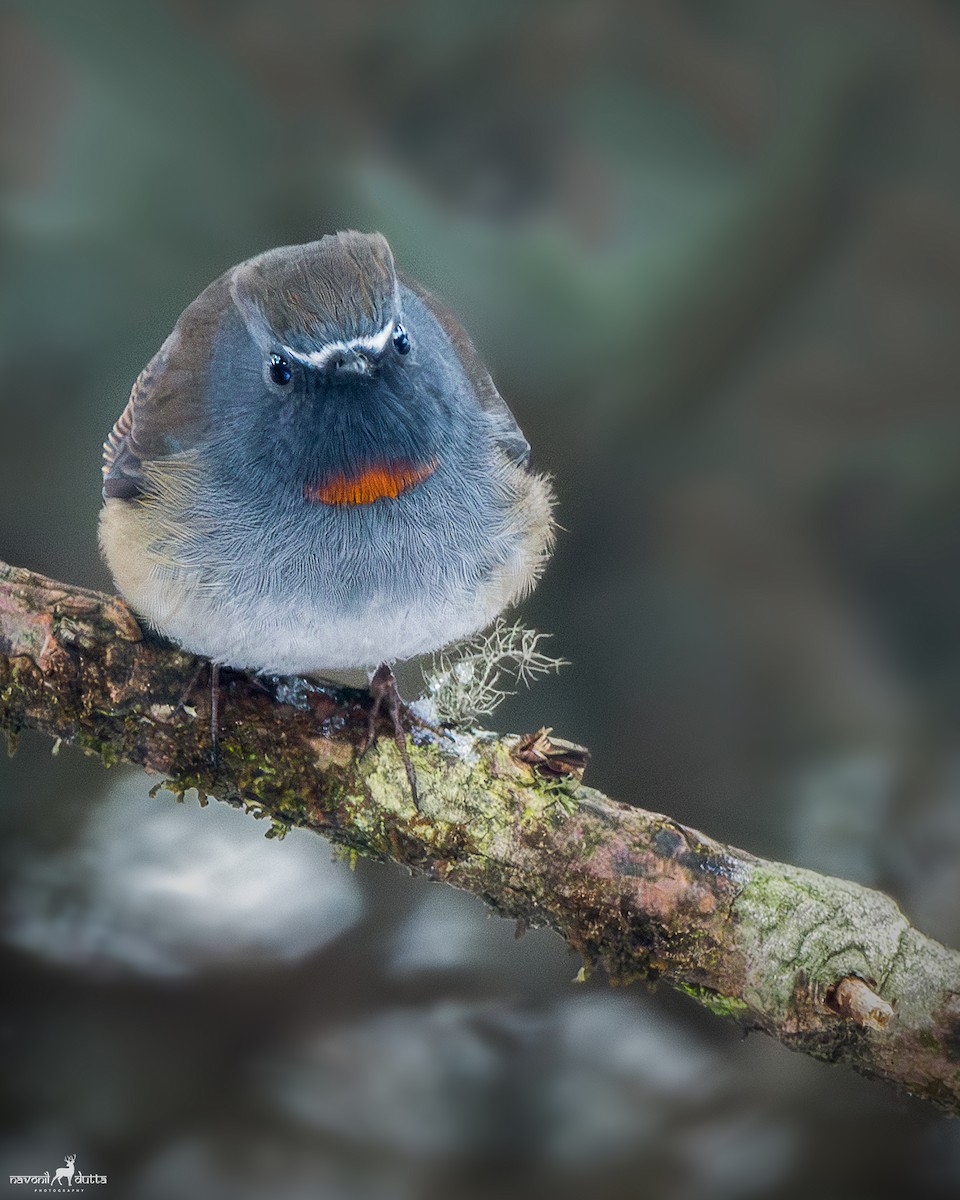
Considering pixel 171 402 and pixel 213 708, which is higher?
pixel 171 402

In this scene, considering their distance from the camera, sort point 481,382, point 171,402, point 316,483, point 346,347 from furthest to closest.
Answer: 1. point 481,382
2. point 171,402
3. point 316,483
4. point 346,347

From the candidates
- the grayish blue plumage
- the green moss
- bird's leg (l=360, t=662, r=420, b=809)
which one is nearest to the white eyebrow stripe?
the grayish blue plumage

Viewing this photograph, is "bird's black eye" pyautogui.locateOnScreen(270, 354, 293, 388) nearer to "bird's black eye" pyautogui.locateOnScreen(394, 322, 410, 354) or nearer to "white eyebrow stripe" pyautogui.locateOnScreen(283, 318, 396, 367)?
"white eyebrow stripe" pyautogui.locateOnScreen(283, 318, 396, 367)

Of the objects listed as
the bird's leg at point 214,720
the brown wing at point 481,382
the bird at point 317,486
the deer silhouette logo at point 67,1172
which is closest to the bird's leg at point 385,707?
the bird at point 317,486

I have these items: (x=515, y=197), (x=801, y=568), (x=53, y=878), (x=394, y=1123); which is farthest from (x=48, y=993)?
(x=515, y=197)

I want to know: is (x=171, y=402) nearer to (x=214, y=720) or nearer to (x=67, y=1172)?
(x=214, y=720)

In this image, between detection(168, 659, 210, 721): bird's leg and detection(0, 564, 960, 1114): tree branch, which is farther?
detection(168, 659, 210, 721): bird's leg

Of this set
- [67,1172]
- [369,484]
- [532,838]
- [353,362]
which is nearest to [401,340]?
[353,362]

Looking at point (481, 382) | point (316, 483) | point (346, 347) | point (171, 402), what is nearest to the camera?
point (346, 347)
